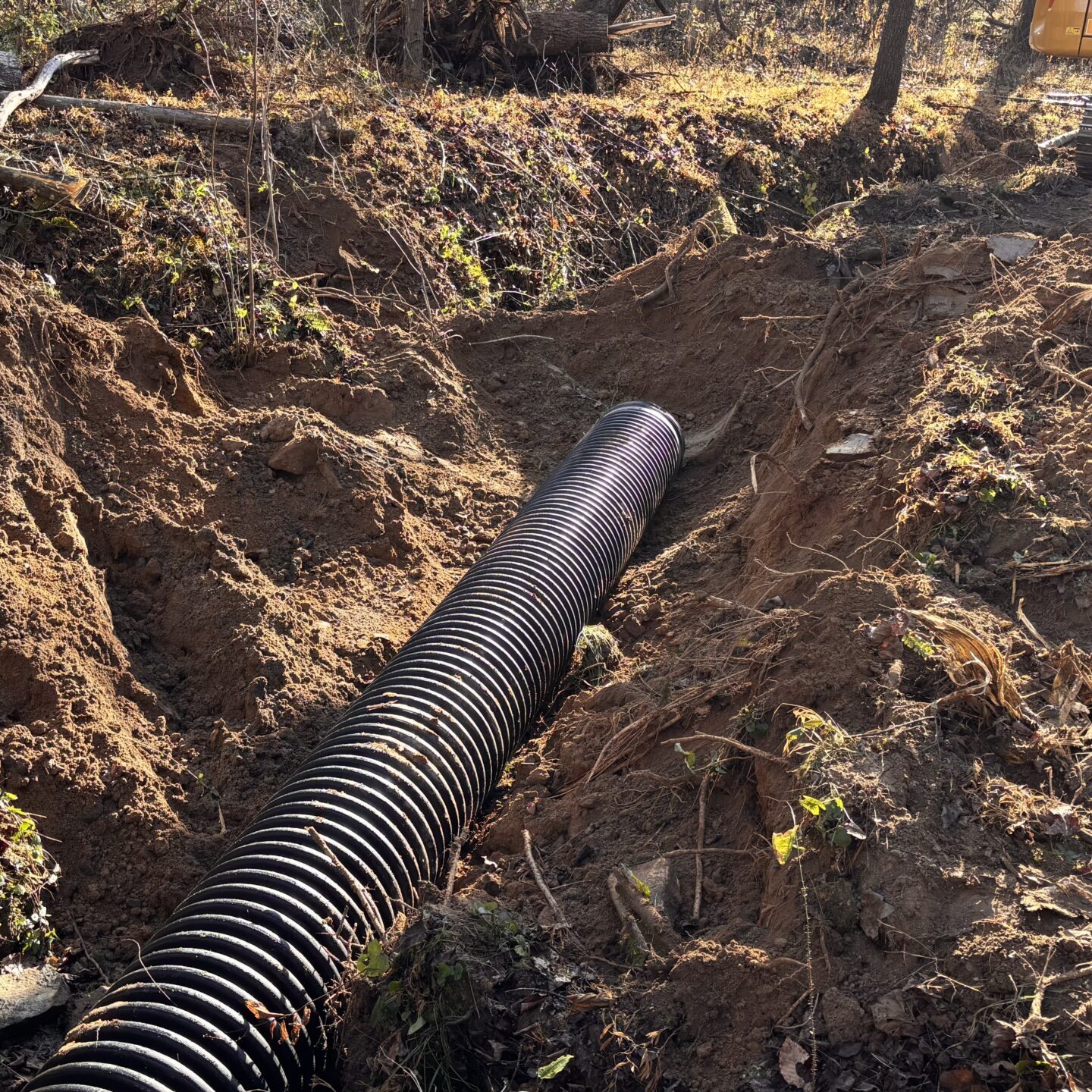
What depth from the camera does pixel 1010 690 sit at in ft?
11.1

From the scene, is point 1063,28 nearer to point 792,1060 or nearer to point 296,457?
point 296,457

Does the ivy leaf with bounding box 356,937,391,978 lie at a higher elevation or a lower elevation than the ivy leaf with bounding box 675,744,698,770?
lower

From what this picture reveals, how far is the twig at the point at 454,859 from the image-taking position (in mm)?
3537

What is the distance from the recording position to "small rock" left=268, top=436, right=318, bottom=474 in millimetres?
5770

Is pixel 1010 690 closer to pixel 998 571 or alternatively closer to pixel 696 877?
pixel 998 571

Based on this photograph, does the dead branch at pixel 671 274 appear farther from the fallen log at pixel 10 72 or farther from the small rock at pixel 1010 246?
the fallen log at pixel 10 72

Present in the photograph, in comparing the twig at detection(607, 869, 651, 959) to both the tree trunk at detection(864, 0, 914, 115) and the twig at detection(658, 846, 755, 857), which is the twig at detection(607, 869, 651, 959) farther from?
the tree trunk at detection(864, 0, 914, 115)

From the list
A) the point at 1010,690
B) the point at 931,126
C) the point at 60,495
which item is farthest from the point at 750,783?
the point at 931,126

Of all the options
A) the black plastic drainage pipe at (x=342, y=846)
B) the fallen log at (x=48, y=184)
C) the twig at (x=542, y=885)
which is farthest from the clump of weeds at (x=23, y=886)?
the fallen log at (x=48, y=184)

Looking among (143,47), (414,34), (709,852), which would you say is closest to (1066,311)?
(709,852)

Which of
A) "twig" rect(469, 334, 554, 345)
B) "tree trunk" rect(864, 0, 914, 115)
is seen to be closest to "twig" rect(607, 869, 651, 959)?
"twig" rect(469, 334, 554, 345)

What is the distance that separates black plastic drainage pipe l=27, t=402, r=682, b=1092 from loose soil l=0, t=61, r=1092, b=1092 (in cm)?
22

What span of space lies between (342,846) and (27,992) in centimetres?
111

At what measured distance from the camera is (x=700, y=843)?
349cm
